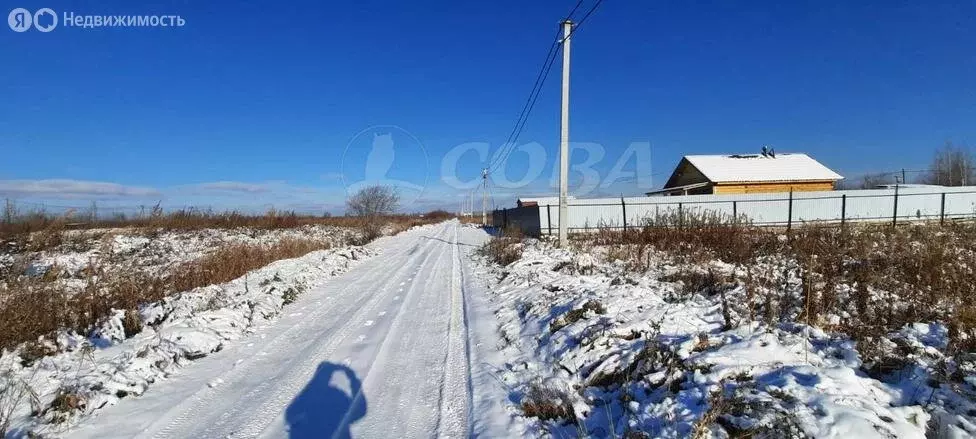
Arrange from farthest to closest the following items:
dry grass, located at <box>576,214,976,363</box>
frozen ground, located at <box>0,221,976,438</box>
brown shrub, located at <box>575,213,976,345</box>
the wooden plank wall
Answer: the wooden plank wall, brown shrub, located at <box>575,213,976,345</box>, dry grass, located at <box>576,214,976,363</box>, frozen ground, located at <box>0,221,976,438</box>

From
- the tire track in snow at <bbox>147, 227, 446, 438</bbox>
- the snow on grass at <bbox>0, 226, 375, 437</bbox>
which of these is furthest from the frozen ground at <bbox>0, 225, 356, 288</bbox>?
the tire track in snow at <bbox>147, 227, 446, 438</bbox>

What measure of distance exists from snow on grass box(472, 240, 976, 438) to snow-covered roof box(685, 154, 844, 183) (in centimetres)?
2795

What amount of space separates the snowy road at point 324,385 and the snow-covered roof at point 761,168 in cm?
2884

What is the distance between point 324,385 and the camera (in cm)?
421

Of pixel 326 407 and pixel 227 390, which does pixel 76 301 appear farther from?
pixel 326 407

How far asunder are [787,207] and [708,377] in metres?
21.6

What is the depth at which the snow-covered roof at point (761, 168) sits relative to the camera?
30.3 m

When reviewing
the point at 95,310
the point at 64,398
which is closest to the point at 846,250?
the point at 64,398

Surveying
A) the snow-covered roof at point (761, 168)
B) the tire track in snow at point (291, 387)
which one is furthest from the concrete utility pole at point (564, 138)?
the snow-covered roof at point (761, 168)

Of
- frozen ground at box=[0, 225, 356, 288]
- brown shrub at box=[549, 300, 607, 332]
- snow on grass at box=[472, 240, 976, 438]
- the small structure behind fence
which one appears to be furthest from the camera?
the small structure behind fence

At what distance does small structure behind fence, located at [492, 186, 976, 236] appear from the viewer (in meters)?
20.3

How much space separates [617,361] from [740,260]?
6763mm

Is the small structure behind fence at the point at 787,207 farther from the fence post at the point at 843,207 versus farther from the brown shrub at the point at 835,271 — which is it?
the brown shrub at the point at 835,271

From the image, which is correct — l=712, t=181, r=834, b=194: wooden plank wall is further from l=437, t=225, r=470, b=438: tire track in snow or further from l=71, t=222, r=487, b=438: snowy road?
l=437, t=225, r=470, b=438: tire track in snow
